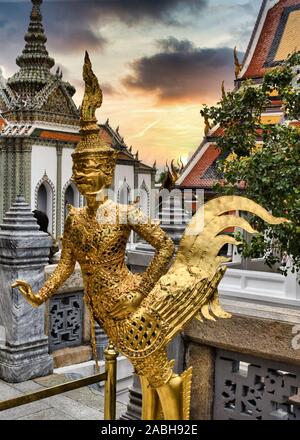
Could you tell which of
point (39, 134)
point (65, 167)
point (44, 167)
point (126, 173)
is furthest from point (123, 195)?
point (126, 173)

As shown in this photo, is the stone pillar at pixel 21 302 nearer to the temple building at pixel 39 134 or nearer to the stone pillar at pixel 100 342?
the stone pillar at pixel 100 342

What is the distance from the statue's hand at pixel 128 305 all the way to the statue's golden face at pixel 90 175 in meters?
0.55

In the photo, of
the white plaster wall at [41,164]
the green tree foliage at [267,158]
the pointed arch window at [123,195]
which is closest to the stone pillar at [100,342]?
the pointed arch window at [123,195]

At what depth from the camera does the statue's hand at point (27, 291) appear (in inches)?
108

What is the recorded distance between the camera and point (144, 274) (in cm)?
266

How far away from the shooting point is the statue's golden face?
8.60 ft

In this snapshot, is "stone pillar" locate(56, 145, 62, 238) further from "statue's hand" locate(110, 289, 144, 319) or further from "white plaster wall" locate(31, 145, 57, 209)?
"statue's hand" locate(110, 289, 144, 319)

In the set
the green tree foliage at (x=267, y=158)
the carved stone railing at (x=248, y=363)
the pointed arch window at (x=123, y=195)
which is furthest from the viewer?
the green tree foliage at (x=267, y=158)

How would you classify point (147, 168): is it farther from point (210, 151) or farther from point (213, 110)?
point (213, 110)

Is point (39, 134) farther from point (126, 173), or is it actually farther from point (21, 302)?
point (21, 302)

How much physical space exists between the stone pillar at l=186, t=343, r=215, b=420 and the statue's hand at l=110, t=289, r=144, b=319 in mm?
511

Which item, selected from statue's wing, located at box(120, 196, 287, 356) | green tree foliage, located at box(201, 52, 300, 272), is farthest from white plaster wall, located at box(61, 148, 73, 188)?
statue's wing, located at box(120, 196, 287, 356)

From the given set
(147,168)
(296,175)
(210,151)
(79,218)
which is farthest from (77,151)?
(147,168)

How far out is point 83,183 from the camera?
8.69 ft
